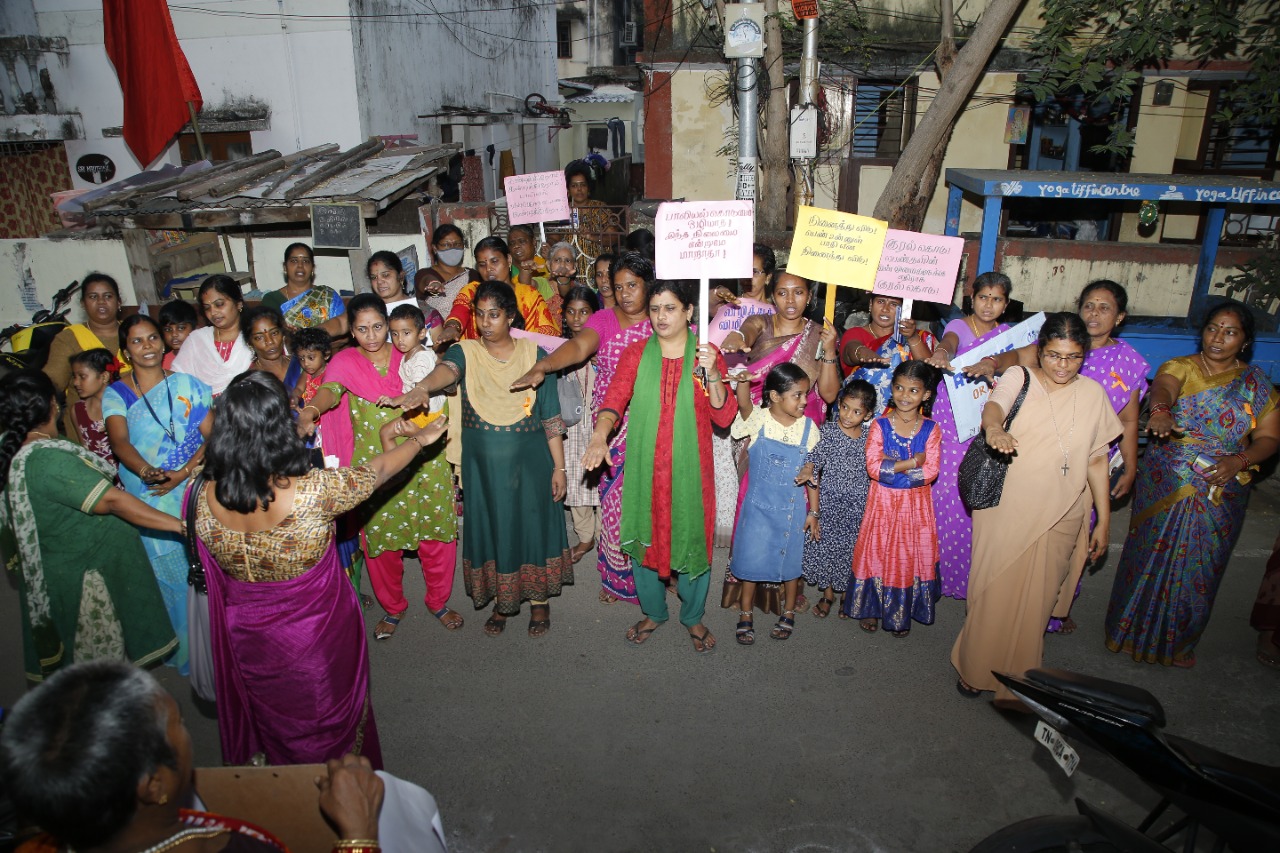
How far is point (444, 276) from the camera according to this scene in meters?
6.82

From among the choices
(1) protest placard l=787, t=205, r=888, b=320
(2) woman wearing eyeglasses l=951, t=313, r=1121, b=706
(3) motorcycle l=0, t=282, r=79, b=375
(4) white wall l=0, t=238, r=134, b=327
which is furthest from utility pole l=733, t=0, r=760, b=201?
(4) white wall l=0, t=238, r=134, b=327

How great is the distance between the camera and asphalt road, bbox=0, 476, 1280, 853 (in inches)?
137

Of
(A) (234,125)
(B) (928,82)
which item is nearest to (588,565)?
(B) (928,82)

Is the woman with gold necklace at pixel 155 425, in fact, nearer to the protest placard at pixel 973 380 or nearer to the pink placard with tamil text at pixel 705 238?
the pink placard with tamil text at pixel 705 238

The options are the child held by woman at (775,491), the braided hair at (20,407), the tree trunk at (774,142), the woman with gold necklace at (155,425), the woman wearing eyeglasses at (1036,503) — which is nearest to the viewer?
the braided hair at (20,407)

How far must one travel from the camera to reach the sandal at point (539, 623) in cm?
482

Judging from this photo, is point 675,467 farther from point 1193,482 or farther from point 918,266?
point 1193,482

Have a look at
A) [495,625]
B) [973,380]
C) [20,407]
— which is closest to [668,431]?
[495,625]

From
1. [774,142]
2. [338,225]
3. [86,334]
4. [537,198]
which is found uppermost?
[774,142]

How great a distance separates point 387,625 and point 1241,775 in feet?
13.5

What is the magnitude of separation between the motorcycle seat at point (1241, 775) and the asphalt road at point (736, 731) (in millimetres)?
1304

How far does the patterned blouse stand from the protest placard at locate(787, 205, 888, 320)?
2728 mm

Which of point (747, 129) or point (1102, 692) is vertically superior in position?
point (747, 129)

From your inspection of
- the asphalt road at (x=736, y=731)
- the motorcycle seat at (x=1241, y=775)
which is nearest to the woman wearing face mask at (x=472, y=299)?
the asphalt road at (x=736, y=731)
